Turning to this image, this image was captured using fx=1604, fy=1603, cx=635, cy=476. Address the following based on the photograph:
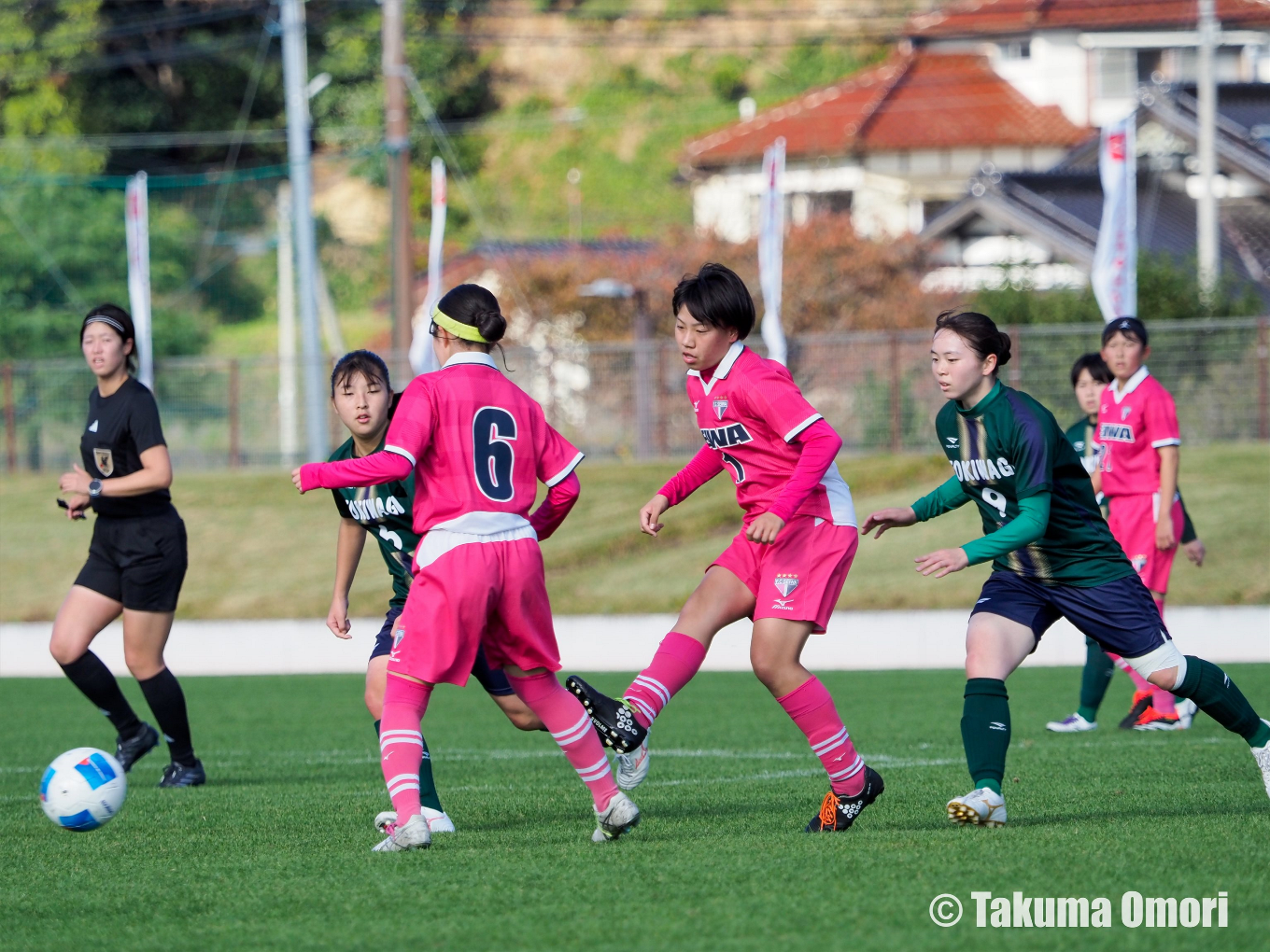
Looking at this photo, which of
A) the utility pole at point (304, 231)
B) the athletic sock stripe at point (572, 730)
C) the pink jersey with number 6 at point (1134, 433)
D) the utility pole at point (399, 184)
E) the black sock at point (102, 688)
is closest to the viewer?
the athletic sock stripe at point (572, 730)

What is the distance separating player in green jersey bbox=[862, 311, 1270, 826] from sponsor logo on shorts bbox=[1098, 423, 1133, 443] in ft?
11.8

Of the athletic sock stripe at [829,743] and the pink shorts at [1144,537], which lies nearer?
the athletic sock stripe at [829,743]

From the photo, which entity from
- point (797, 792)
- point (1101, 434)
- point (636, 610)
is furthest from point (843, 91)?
point (797, 792)

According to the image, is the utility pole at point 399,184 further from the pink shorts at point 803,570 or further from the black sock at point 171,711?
the pink shorts at point 803,570

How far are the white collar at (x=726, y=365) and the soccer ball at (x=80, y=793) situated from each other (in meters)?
2.53

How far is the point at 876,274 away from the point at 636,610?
16.0 m

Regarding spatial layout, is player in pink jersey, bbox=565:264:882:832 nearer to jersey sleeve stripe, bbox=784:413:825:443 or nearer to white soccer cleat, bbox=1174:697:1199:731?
jersey sleeve stripe, bbox=784:413:825:443

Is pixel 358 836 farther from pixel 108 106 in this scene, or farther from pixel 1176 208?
pixel 108 106

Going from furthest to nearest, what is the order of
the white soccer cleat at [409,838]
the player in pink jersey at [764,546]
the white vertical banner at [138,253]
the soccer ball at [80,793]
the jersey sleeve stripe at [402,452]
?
the white vertical banner at [138,253] → the soccer ball at [80,793] → the player in pink jersey at [764,546] → the white soccer cleat at [409,838] → the jersey sleeve stripe at [402,452]

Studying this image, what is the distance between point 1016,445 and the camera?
538 cm

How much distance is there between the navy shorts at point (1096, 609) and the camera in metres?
5.56

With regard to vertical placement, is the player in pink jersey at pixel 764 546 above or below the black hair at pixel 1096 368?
below

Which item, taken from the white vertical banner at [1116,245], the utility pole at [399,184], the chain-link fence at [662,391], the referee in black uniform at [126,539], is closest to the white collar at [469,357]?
the referee in black uniform at [126,539]

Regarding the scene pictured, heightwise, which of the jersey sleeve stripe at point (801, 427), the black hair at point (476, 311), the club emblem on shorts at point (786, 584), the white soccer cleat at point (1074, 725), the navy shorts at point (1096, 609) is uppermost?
the black hair at point (476, 311)
